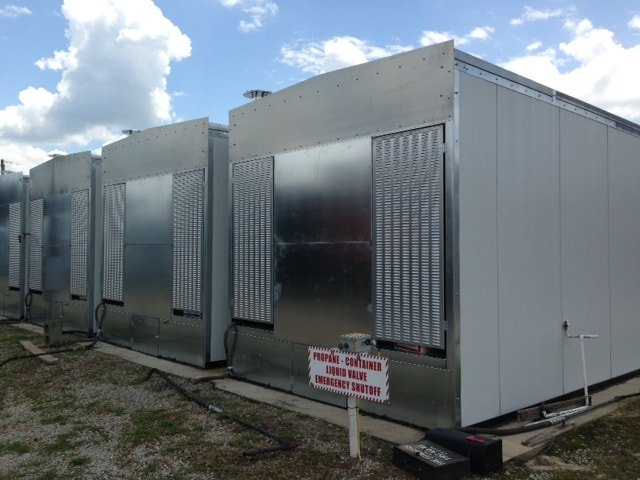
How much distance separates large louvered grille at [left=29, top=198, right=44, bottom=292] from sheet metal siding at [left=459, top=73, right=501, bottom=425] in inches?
480

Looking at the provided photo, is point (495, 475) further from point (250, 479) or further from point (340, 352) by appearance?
point (250, 479)

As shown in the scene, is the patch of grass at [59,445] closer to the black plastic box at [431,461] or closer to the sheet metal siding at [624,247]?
the black plastic box at [431,461]

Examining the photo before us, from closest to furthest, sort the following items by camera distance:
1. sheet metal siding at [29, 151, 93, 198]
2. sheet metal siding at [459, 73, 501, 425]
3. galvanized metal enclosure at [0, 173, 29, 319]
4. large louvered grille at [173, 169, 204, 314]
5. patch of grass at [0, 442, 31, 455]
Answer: patch of grass at [0, 442, 31, 455] < sheet metal siding at [459, 73, 501, 425] < large louvered grille at [173, 169, 204, 314] < sheet metal siding at [29, 151, 93, 198] < galvanized metal enclosure at [0, 173, 29, 319]

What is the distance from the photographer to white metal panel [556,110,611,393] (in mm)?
6883

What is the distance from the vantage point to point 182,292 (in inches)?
362

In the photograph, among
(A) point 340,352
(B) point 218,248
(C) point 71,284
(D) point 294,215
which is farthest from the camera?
(C) point 71,284

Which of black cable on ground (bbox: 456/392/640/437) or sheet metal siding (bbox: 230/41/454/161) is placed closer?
black cable on ground (bbox: 456/392/640/437)

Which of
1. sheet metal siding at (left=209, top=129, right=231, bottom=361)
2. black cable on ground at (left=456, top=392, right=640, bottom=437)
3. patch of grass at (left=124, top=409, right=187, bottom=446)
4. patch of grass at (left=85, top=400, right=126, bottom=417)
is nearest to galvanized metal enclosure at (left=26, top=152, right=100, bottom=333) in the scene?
sheet metal siding at (left=209, top=129, right=231, bottom=361)

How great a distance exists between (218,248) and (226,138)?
1.89m

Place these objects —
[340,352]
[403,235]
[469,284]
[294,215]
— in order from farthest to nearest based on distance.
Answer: [294,215]
[403,235]
[469,284]
[340,352]

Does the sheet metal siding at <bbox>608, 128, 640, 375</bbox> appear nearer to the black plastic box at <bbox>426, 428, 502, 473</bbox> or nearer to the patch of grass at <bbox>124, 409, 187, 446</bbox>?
the black plastic box at <bbox>426, 428, 502, 473</bbox>

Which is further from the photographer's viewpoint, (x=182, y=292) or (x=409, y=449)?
(x=182, y=292)

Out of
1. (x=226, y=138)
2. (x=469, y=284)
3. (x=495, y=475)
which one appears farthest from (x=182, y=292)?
(x=495, y=475)

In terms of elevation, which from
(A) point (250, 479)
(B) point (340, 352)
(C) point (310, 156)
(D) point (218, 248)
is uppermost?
(C) point (310, 156)
